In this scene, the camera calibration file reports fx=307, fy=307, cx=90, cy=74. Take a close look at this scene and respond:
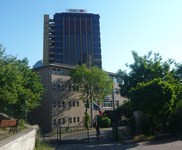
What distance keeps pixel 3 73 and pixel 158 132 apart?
15.3m

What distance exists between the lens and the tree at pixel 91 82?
2144 inches

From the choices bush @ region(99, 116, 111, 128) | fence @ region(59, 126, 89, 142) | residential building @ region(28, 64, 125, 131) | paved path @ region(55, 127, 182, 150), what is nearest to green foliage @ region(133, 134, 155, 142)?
paved path @ region(55, 127, 182, 150)

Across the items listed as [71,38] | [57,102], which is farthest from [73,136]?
[71,38]

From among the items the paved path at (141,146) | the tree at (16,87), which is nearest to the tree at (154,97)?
the paved path at (141,146)

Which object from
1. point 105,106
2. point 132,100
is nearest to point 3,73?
point 132,100

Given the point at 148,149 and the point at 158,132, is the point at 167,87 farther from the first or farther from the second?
the point at 148,149

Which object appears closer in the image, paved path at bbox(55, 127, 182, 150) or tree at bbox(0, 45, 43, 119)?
paved path at bbox(55, 127, 182, 150)

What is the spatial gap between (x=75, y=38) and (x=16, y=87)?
9178 cm

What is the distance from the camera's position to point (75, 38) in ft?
396

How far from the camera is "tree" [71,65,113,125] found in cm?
5447

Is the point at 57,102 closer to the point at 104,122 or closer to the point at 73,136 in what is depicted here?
the point at 104,122

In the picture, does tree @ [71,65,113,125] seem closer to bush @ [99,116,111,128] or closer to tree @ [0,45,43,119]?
bush @ [99,116,111,128]

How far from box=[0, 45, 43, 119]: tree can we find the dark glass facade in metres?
73.5

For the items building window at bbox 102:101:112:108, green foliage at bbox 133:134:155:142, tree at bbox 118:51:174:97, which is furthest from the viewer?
building window at bbox 102:101:112:108
